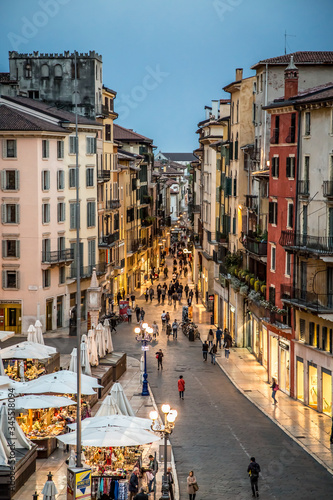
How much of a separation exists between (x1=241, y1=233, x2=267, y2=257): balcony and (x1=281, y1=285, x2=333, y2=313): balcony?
282 inches

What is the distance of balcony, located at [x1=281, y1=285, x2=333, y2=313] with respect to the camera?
1667 inches

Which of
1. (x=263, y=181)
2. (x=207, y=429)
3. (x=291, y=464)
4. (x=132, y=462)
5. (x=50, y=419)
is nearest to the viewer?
(x=132, y=462)

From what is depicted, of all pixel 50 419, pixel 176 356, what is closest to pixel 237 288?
pixel 176 356

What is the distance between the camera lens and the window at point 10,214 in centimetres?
6588

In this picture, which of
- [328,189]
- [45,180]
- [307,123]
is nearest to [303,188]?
[307,123]

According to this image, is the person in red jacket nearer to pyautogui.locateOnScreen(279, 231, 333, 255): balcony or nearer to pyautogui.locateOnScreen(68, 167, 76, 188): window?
pyautogui.locateOnScreen(279, 231, 333, 255): balcony

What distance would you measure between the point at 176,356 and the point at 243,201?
13424mm

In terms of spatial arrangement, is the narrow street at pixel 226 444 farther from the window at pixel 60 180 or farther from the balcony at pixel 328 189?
the window at pixel 60 180

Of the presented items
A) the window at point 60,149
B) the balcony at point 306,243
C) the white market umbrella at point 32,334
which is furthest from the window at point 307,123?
the window at point 60,149

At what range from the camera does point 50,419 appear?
35406 mm

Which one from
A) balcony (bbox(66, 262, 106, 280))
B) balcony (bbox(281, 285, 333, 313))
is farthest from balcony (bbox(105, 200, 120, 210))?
balcony (bbox(281, 285, 333, 313))

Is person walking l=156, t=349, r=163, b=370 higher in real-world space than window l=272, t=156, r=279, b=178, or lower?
lower

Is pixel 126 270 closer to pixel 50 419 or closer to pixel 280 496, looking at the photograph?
pixel 50 419

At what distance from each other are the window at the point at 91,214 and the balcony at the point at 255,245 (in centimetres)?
1851
